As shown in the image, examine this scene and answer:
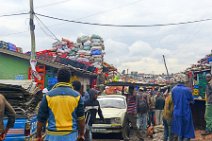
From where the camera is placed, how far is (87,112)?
10.8m

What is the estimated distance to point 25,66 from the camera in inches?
965

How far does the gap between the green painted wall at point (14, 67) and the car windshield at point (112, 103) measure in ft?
28.7

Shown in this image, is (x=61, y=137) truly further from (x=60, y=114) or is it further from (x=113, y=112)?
(x=113, y=112)

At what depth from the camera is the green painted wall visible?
24.5 metres

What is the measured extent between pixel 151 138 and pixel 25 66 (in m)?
11.1

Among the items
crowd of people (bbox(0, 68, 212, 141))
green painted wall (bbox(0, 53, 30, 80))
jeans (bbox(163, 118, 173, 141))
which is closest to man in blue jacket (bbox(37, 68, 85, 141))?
crowd of people (bbox(0, 68, 212, 141))

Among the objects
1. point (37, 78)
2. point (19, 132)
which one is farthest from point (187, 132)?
point (37, 78)

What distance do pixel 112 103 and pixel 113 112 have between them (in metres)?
1.15

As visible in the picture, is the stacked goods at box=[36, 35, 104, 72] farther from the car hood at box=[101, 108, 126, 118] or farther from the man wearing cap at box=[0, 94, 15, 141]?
the man wearing cap at box=[0, 94, 15, 141]

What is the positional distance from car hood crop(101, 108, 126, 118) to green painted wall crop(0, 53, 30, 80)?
32.3ft

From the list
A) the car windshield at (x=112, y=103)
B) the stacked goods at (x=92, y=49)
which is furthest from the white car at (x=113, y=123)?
the stacked goods at (x=92, y=49)

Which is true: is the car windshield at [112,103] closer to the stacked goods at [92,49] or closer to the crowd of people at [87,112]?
the crowd of people at [87,112]

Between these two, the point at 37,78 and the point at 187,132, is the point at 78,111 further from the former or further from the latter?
the point at 37,78

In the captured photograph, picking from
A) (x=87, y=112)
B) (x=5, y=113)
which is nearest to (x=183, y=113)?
(x=87, y=112)
